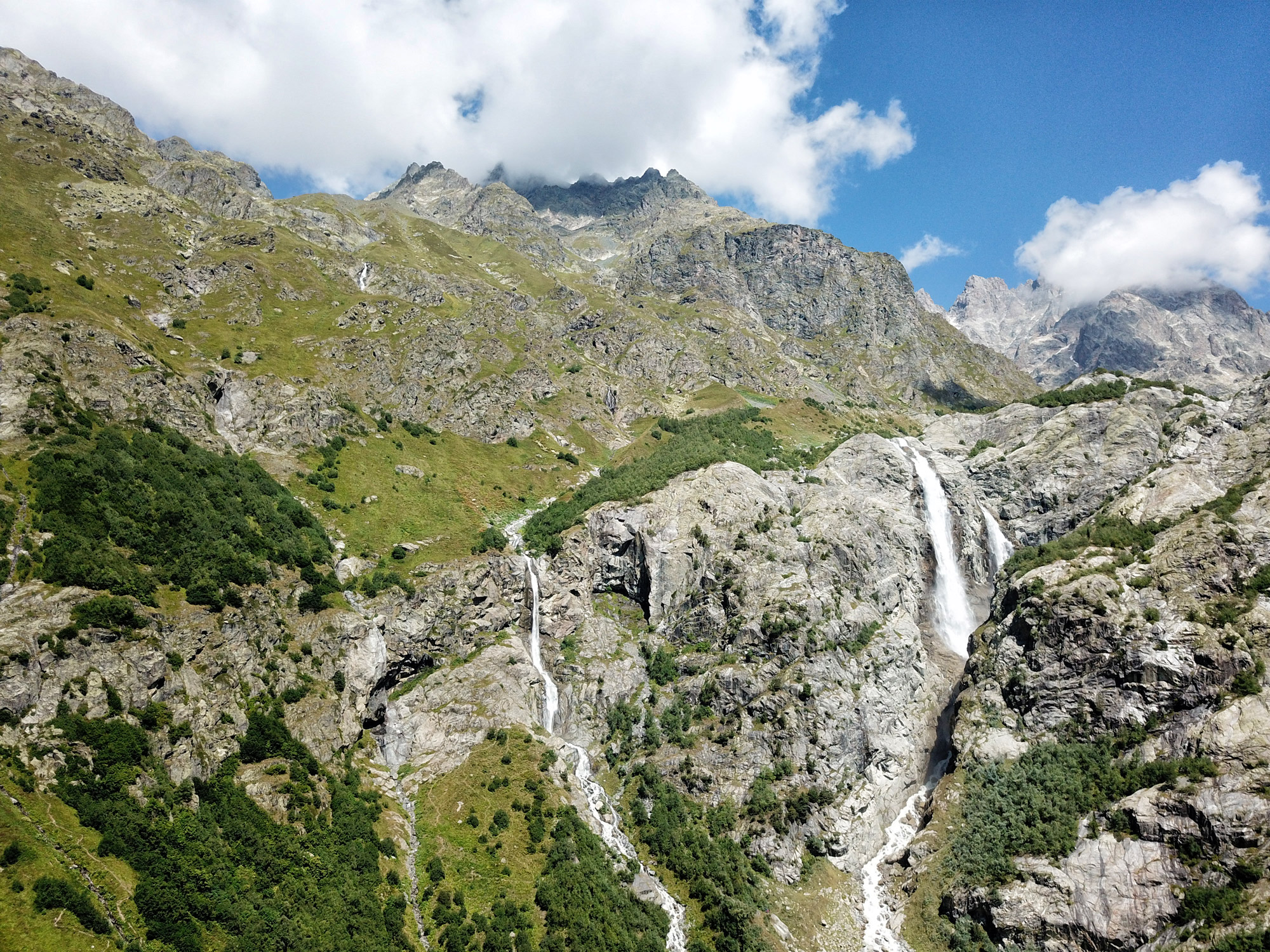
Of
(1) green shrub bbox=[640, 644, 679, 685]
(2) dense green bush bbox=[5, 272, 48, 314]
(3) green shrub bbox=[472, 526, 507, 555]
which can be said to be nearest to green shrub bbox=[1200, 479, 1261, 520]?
(1) green shrub bbox=[640, 644, 679, 685]

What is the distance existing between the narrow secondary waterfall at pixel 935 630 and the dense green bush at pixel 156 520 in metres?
73.9

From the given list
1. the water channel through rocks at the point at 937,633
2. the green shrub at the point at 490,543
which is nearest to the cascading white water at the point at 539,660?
the green shrub at the point at 490,543

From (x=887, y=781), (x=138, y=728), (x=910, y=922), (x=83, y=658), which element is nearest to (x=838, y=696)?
(x=887, y=781)

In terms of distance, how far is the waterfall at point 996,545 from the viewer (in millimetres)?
101312

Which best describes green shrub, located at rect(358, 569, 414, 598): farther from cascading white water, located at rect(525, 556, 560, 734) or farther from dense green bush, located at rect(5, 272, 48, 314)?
dense green bush, located at rect(5, 272, 48, 314)

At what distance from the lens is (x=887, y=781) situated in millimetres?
72312

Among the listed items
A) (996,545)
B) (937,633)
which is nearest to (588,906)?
(937,633)

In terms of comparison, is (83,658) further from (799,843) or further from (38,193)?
(38,193)

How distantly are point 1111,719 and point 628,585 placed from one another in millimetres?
60833

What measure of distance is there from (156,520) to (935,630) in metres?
103

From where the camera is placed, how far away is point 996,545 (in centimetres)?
10338

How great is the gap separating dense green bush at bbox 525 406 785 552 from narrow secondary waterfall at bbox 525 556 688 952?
11966mm

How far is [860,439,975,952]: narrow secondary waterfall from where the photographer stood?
197 ft

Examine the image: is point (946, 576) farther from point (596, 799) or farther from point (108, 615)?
point (108, 615)
